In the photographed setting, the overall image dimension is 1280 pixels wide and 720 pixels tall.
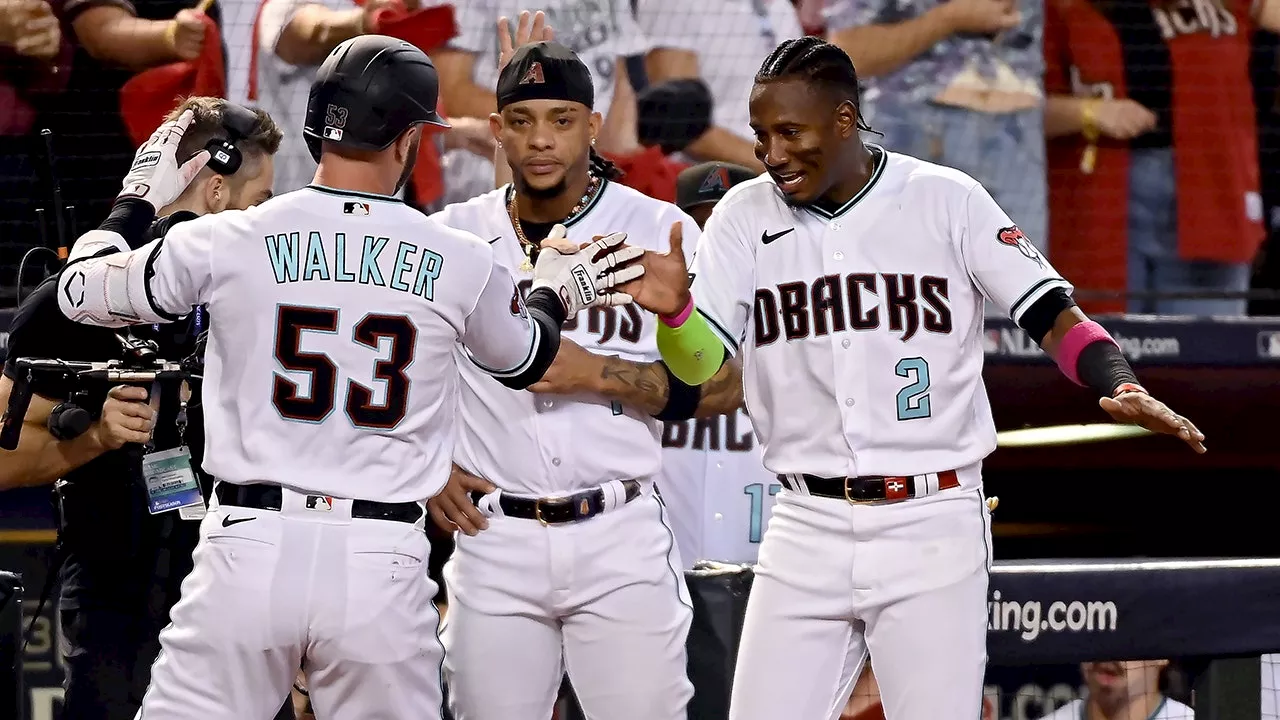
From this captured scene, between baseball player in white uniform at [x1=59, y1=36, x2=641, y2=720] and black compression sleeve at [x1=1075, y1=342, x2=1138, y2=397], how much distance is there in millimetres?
991

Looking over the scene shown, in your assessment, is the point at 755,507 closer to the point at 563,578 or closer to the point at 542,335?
the point at 563,578

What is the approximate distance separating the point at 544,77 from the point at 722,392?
0.69 m

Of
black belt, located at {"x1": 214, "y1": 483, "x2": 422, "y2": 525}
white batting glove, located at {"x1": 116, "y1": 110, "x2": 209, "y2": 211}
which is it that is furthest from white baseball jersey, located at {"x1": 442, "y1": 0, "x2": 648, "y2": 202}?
black belt, located at {"x1": 214, "y1": 483, "x2": 422, "y2": 525}

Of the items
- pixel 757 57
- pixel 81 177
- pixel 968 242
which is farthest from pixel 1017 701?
pixel 81 177

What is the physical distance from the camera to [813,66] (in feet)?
9.26

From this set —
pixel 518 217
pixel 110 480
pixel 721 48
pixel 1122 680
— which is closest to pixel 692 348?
pixel 518 217

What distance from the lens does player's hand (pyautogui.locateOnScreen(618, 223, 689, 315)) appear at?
2.77m

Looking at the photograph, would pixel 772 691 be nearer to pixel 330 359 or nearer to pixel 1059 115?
pixel 330 359

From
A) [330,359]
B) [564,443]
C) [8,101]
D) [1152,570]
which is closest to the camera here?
[330,359]

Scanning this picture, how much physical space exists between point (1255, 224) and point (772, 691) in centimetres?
363

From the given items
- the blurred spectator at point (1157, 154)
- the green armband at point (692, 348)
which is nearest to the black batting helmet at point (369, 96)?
the green armband at point (692, 348)

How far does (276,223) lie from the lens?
2.47 metres

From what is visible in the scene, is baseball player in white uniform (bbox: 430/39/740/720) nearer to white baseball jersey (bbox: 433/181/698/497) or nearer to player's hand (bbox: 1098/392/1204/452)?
white baseball jersey (bbox: 433/181/698/497)

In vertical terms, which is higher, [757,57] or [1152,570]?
[757,57]
